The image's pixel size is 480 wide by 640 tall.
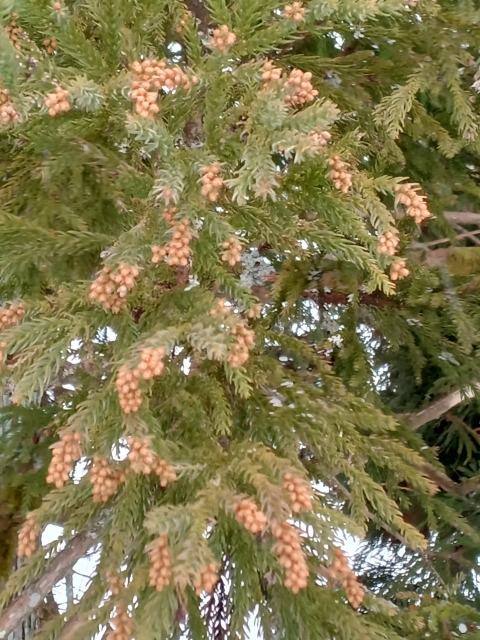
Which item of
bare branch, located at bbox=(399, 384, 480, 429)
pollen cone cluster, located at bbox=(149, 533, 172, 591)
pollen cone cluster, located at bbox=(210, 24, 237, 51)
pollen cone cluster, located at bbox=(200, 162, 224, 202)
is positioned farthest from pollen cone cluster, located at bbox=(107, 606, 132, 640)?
bare branch, located at bbox=(399, 384, 480, 429)

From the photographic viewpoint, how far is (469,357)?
156cm

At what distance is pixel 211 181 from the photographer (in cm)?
81

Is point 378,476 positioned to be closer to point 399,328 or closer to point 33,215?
point 399,328

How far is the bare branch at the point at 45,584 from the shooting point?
110 cm

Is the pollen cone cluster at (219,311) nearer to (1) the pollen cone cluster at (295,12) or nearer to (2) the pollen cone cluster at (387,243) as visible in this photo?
(2) the pollen cone cluster at (387,243)

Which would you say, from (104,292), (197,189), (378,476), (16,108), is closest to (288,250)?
(197,189)

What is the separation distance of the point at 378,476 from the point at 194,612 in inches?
35.6

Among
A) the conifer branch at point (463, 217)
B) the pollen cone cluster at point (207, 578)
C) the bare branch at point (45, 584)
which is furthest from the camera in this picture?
the conifer branch at point (463, 217)

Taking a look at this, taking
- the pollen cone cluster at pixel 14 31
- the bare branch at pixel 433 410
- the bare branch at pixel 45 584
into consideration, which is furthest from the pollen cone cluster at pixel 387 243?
the bare branch at pixel 433 410

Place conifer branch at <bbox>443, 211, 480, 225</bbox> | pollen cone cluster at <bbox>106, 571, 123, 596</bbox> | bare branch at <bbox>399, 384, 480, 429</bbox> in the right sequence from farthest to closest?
bare branch at <bbox>399, 384, 480, 429</bbox>
conifer branch at <bbox>443, 211, 480, 225</bbox>
pollen cone cluster at <bbox>106, 571, 123, 596</bbox>

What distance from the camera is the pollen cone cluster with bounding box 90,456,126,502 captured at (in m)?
0.86

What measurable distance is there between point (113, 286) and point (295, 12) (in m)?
0.50

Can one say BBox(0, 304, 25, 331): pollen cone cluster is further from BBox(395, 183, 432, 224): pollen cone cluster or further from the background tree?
BBox(395, 183, 432, 224): pollen cone cluster

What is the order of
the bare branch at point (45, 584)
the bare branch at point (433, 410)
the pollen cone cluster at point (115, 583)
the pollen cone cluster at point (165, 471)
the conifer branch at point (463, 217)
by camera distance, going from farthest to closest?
the bare branch at point (433, 410) < the conifer branch at point (463, 217) < the bare branch at point (45, 584) < the pollen cone cluster at point (115, 583) < the pollen cone cluster at point (165, 471)
